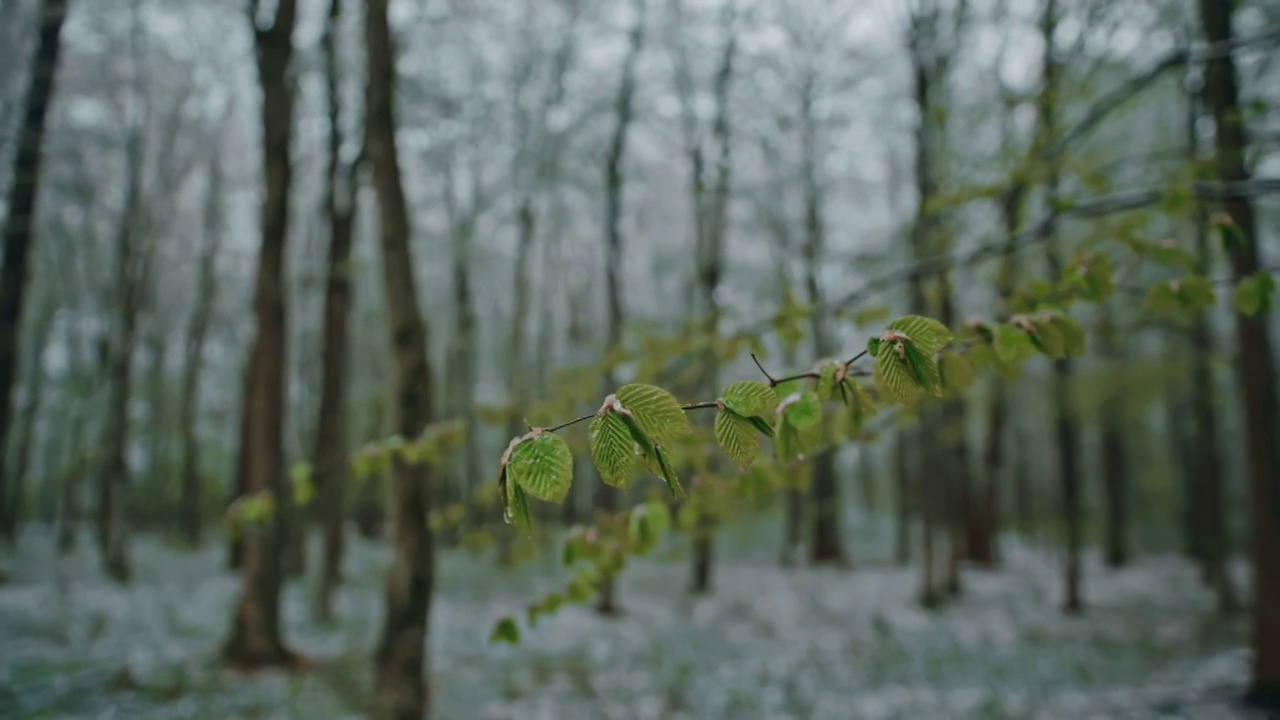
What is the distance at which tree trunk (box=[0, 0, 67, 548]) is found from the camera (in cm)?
661

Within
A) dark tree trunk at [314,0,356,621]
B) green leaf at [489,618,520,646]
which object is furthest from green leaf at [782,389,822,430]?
dark tree trunk at [314,0,356,621]

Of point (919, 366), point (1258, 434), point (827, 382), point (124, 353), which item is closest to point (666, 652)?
point (1258, 434)

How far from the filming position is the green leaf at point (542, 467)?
0.95 meters

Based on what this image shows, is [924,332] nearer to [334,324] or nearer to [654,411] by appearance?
[654,411]

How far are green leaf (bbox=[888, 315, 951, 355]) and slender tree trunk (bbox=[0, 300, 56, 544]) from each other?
50.0 feet

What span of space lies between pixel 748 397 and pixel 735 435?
62mm

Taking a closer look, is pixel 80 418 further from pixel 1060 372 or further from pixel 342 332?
pixel 1060 372

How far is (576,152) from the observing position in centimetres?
1412

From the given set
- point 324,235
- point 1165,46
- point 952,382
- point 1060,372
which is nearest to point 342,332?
point 324,235

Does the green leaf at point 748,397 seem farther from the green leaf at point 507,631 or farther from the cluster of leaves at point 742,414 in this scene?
the green leaf at point 507,631

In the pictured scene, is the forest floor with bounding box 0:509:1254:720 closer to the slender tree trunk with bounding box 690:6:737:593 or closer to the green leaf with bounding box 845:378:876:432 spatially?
the slender tree trunk with bounding box 690:6:737:593

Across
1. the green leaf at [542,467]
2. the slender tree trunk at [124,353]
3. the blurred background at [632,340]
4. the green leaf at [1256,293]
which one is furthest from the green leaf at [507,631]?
the slender tree trunk at [124,353]

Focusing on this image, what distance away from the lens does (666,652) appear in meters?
7.59

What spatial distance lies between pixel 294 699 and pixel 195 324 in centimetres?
1085
